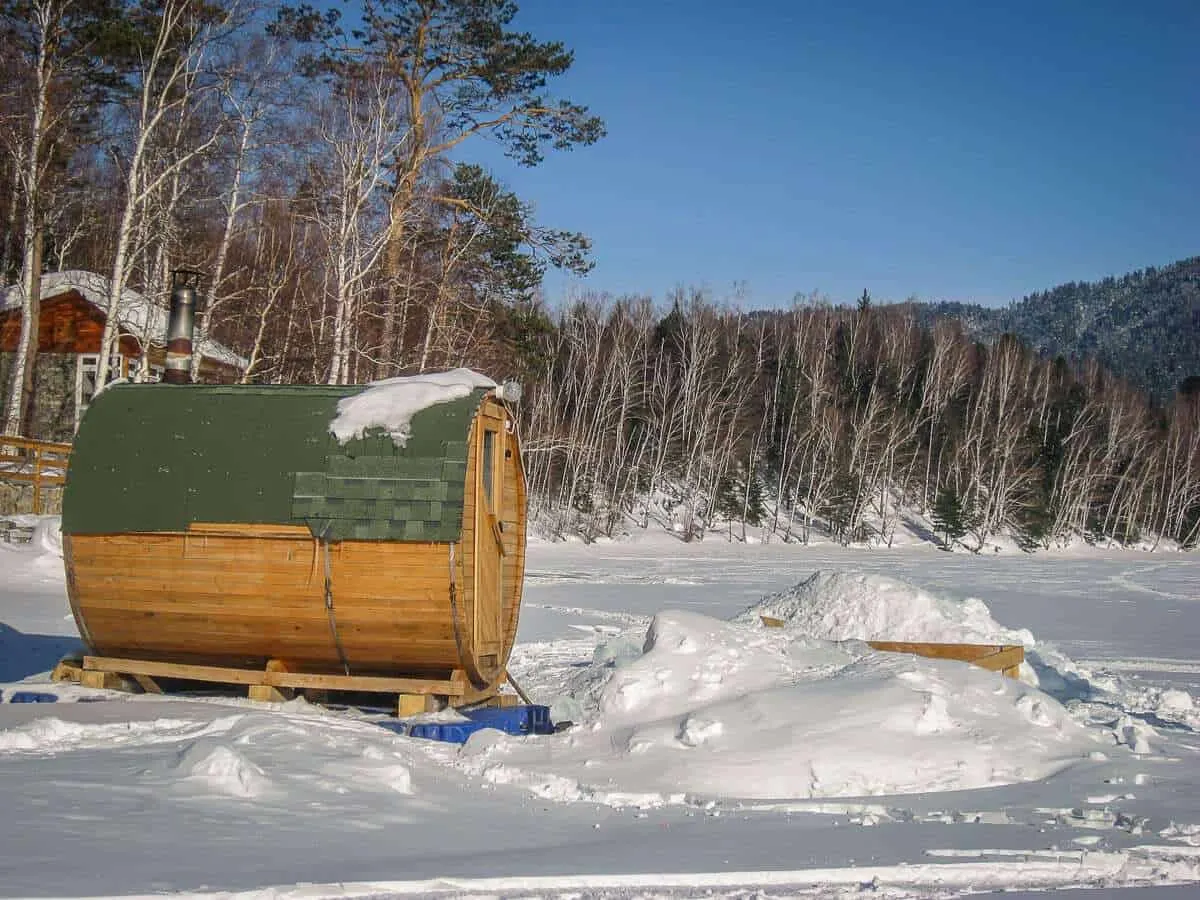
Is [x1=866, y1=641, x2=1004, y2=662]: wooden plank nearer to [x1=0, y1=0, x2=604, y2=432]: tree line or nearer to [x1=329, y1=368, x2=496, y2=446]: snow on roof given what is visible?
[x1=329, y1=368, x2=496, y2=446]: snow on roof

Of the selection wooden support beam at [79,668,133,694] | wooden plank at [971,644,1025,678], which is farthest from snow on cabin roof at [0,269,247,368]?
wooden plank at [971,644,1025,678]

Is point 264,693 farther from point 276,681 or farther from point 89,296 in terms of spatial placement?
point 89,296

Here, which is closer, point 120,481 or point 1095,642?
point 120,481

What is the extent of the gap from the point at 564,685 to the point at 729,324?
58479 millimetres

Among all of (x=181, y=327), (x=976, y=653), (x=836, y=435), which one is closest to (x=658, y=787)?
(x=976, y=653)

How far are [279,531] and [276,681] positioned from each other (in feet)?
4.37

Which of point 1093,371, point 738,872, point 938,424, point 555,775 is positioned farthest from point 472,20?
point 1093,371

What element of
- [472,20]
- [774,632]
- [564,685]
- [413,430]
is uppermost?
[472,20]

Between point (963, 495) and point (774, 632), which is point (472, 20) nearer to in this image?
point (774, 632)

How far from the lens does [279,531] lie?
900cm

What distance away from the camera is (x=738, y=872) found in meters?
5.30

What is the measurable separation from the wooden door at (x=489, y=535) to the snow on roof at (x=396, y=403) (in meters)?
0.33

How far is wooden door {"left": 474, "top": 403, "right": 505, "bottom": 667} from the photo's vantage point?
9.52 meters

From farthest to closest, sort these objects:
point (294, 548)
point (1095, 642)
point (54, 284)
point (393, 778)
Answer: point (54, 284)
point (1095, 642)
point (294, 548)
point (393, 778)
